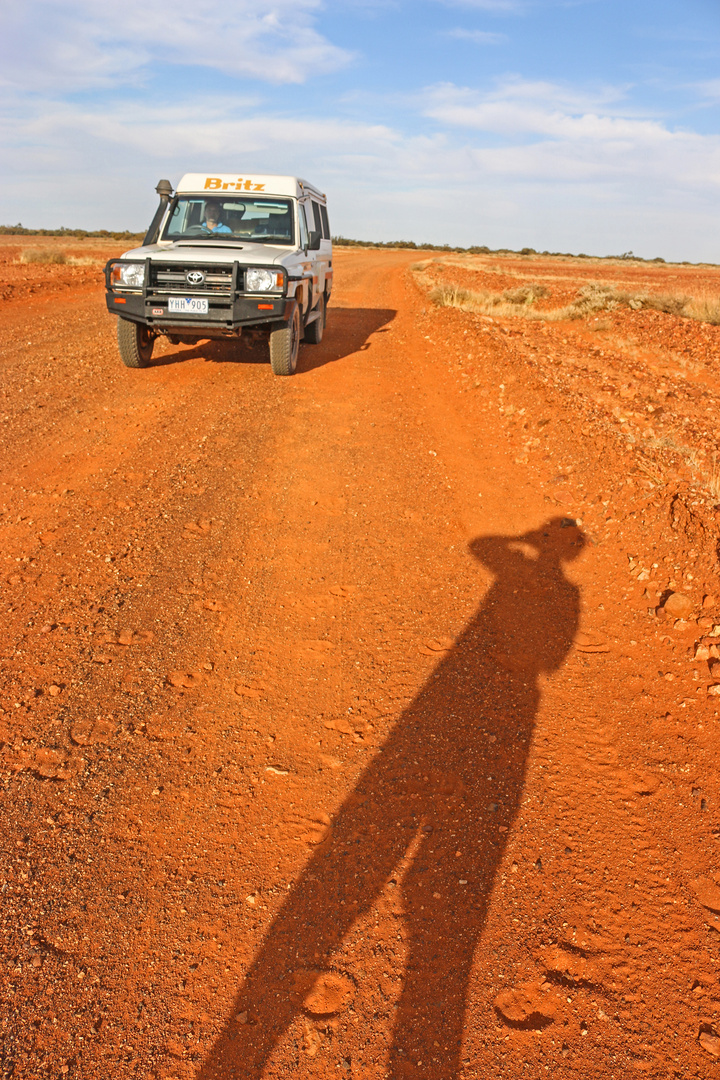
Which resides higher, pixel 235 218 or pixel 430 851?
pixel 235 218

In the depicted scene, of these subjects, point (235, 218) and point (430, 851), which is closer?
point (430, 851)

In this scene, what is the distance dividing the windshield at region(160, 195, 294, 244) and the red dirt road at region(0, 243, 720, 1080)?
368 cm

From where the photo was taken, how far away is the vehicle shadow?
29.5 ft

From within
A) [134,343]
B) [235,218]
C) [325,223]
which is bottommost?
[134,343]

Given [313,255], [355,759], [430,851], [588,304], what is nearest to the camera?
[430,851]

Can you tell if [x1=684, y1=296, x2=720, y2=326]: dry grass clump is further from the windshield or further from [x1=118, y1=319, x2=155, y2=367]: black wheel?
[x1=118, y1=319, x2=155, y2=367]: black wheel

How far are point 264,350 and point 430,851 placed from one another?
8.42 metres

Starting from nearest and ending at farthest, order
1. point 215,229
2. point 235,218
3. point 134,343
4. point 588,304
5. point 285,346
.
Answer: point 285,346, point 134,343, point 215,229, point 235,218, point 588,304

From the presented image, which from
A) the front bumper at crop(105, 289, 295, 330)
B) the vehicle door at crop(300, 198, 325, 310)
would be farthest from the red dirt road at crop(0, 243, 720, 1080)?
the vehicle door at crop(300, 198, 325, 310)

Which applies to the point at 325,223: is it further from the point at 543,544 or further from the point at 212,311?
the point at 543,544

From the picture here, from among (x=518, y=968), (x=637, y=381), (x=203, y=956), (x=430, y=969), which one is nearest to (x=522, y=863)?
(x=518, y=968)

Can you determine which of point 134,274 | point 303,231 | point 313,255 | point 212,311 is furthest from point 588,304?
point 134,274

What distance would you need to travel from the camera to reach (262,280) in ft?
23.8

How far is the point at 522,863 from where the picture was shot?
2529 mm
